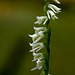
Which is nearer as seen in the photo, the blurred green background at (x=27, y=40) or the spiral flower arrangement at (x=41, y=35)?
the spiral flower arrangement at (x=41, y=35)

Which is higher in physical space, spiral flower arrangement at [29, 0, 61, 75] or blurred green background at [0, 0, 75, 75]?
spiral flower arrangement at [29, 0, 61, 75]

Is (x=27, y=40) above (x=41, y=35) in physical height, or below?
below

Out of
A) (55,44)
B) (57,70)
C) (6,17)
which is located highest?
(6,17)

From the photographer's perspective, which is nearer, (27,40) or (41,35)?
(41,35)

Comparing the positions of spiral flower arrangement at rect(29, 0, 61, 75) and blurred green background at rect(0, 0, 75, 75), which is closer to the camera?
spiral flower arrangement at rect(29, 0, 61, 75)

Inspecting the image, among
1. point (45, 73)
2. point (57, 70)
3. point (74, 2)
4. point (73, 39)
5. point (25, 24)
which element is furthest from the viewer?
point (74, 2)

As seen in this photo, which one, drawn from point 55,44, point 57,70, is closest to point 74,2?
point 55,44

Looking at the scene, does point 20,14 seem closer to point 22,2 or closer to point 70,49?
point 22,2

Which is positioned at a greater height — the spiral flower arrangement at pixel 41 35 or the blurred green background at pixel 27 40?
the spiral flower arrangement at pixel 41 35
